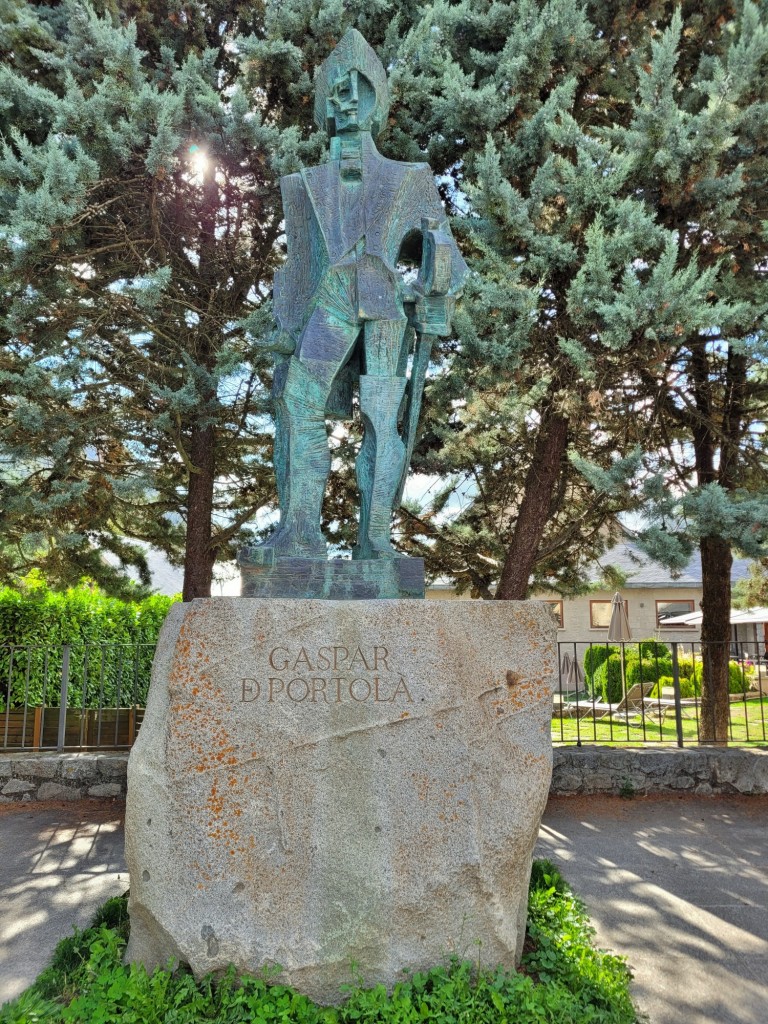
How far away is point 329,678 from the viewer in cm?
302

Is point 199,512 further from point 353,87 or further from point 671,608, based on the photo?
point 671,608

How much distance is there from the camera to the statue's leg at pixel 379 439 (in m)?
3.62

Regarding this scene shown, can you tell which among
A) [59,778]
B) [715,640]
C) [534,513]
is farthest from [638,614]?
[59,778]

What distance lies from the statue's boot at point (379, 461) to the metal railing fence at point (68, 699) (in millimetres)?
4644

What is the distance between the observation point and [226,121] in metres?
7.36

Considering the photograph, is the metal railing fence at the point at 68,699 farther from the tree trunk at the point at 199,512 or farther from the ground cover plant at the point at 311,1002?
the ground cover plant at the point at 311,1002

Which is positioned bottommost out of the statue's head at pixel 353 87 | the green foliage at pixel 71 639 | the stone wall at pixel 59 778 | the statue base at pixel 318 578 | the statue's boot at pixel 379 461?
the stone wall at pixel 59 778

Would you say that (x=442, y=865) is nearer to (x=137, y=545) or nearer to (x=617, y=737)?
(x=137, y=545)

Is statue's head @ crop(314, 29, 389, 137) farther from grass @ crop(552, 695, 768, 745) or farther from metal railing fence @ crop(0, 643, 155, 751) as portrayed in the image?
grass @ crop(552, 695, 768, 745)

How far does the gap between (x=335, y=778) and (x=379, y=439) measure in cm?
156

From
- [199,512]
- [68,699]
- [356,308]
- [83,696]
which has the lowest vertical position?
[68,699]

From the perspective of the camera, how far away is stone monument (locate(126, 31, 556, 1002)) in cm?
283

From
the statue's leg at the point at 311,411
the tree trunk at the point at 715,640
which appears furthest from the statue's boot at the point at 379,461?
the tree trunk at the point at 715,640

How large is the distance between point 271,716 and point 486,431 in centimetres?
524
